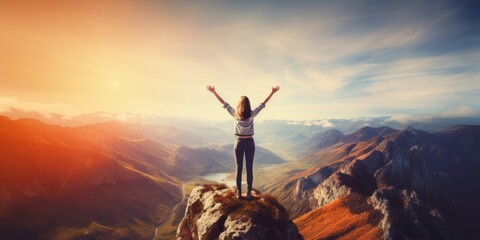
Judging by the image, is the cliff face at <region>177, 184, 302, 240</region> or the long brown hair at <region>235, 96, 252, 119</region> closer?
the cliff face at <region>177, 184, 302, 240</region>

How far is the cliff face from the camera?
16219 mm

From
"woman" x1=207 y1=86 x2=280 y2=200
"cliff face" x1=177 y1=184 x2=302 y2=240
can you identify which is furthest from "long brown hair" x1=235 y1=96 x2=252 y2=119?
"cliff face" x1=177 y1=184 x2=302 y2=240

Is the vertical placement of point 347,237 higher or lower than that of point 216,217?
lower

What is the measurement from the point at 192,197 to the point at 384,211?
326ft

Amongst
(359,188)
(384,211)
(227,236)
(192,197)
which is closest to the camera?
(227,236)

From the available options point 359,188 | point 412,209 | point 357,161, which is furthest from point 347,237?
point 357,161

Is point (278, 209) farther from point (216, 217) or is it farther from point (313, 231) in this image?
point (313, 231)

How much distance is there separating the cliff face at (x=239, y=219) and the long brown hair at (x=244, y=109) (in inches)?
230

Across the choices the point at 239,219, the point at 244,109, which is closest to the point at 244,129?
the point at 244,109

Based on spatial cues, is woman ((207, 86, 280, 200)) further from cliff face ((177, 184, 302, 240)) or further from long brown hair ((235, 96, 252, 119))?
cliff face ((177, 184, 302, 240))

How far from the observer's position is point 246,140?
17.4 metres

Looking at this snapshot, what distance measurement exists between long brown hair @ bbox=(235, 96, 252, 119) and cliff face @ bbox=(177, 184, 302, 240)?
5.85 meters

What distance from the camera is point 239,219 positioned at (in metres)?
16.7

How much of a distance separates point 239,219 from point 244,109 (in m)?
6.82
